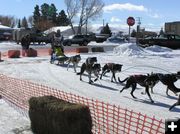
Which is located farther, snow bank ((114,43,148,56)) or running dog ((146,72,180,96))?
snow bank ((114,43,148,56))

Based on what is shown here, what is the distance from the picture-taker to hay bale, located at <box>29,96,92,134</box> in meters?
7.44

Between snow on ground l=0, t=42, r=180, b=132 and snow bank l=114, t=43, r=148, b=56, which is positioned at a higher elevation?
snow bank l=114, t=43, r=148, b=56

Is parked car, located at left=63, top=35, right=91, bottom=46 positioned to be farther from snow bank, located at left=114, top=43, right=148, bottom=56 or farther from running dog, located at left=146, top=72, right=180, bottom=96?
running dog, located at left=146, top=72, right=180, bottom=96

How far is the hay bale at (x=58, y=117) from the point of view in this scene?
293 inches

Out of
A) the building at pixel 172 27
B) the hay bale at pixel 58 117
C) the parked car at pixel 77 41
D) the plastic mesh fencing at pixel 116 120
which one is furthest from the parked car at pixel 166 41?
the building at pixel 172 27

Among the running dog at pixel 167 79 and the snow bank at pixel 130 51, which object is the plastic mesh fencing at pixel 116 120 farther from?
the snow bank at pixel 130 51

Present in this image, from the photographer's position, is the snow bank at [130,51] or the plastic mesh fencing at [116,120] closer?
the plastic mesh fencing at [116,120]

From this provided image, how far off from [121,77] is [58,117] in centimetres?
1112

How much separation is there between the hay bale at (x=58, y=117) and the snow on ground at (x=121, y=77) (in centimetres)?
121

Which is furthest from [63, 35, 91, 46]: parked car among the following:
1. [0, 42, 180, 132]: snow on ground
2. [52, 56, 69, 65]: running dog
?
[52, 56, 69, 65]: running dog

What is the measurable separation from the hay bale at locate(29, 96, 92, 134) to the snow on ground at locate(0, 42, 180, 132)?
47.6 inches

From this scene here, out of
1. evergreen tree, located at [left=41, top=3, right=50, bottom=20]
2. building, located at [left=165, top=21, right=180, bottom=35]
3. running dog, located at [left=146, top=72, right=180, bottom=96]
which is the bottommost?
running dog, located at [left=146, top=72, right=180, bottom=96]

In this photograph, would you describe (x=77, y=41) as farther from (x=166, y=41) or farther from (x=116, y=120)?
(x=116, y=120)

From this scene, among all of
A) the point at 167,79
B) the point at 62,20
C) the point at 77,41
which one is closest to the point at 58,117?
the point at 167,79
